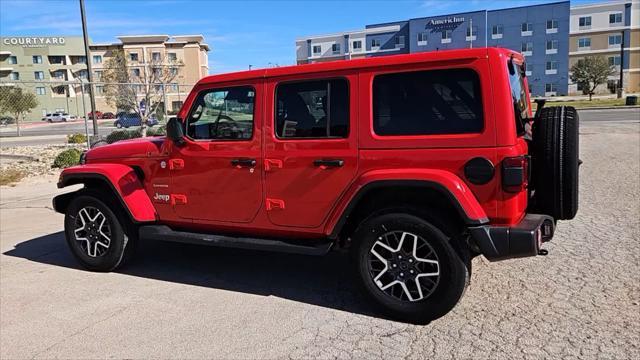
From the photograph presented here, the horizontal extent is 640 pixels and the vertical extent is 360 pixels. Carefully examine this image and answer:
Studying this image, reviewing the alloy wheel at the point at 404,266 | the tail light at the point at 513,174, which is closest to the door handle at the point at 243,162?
the alloy wheel at the point at 404,266

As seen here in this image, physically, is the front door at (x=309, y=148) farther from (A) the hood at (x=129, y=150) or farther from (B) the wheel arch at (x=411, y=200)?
(A) the hood at (x=129, y=150)

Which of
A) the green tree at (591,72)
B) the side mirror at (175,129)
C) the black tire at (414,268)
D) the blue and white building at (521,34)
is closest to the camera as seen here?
the black tire at (414,268)

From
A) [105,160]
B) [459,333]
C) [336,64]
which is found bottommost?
[459,333]

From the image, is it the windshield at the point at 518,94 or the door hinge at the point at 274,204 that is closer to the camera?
the windshield at the point at 518,94

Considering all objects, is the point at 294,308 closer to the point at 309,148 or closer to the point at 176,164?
the point at 309,148

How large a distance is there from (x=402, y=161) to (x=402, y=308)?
3.65ft

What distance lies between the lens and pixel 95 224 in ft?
17.8

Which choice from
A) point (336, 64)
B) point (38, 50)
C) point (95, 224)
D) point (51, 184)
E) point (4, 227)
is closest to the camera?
point (336, 64)

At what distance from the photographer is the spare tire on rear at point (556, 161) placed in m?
Result: 3.86

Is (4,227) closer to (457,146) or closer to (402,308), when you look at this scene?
(402,308)

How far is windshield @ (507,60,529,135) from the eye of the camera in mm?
3848

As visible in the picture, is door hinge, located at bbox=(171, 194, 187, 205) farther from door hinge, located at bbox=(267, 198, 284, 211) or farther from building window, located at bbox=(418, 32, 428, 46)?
building window, located at bbox=(418, 32, 428, 46)

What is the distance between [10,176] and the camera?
13086 millimetres

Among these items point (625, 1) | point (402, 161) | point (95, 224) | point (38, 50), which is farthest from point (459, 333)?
point (38, 50)
